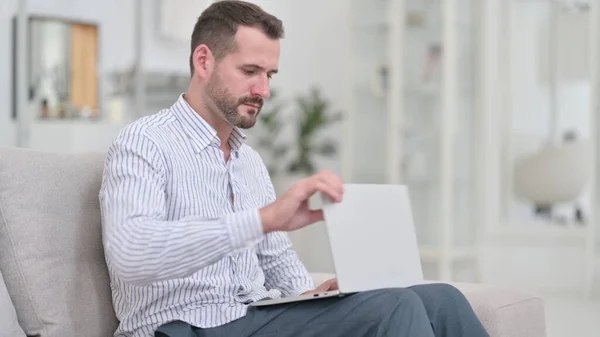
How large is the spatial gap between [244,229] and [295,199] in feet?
0.36

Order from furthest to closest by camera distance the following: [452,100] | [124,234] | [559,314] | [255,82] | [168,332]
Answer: [452,100] < [559,314] < [255,82] < [168,332] < [124,234]

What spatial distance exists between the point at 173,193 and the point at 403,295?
0.52 meters

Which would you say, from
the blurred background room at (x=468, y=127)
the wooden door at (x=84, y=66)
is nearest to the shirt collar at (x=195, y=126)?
the wooden door at (x=84, y=66)

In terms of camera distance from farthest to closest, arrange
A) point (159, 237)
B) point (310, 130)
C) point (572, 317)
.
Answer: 1. point (310, 130)
2. point (572, 317)
3. point (159, 237)

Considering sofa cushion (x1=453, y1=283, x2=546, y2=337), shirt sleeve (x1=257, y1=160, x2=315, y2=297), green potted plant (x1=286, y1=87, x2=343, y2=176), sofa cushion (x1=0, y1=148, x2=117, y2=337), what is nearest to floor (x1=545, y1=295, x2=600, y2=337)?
green potted plant (x1=286, y1=87, x2=343, y2=176)

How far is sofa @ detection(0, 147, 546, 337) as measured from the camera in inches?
72.6

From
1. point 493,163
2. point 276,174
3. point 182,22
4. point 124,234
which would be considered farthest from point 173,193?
point 493,163

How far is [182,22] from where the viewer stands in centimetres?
515

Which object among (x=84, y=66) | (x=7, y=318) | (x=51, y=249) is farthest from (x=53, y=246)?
(x=84, y=66)

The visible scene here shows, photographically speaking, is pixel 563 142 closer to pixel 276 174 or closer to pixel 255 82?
pixel 276 174

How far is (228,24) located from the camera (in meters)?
2.01

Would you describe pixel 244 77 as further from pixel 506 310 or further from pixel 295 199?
pixel 506 310

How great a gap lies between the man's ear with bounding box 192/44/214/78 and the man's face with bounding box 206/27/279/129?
34 millimetres

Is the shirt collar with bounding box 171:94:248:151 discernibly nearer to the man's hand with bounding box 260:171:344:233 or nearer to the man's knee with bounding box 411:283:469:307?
the man's hand with bounding box 260:171:344:233
